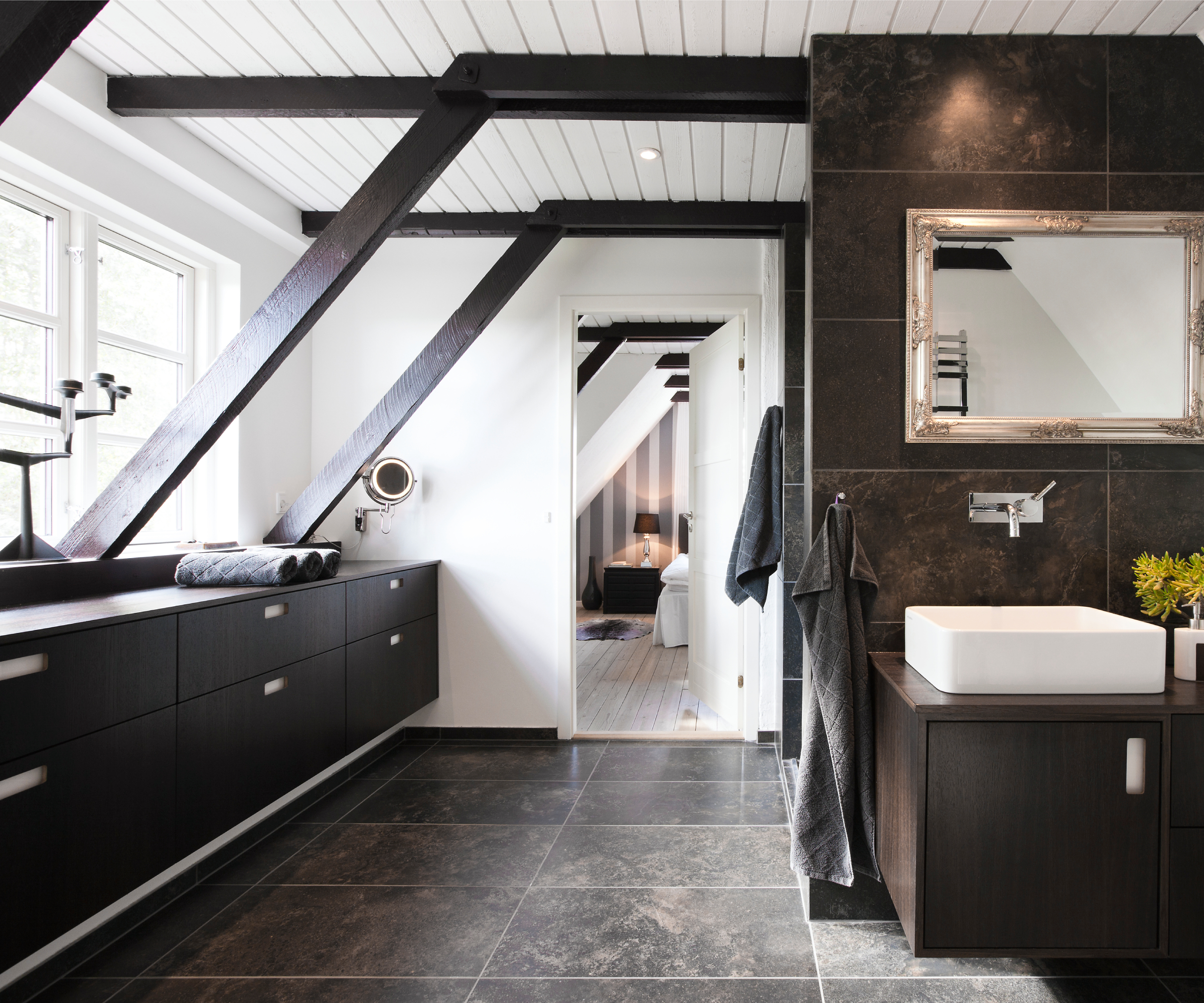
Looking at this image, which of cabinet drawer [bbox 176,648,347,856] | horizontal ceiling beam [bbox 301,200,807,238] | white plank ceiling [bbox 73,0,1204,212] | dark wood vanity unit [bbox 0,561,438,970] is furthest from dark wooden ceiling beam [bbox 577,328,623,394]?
cabinet drawer [bbox 176,648,347,856]

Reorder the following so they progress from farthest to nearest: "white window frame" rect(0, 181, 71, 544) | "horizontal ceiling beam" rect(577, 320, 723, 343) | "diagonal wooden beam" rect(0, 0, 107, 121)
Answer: "horizontal ceiling beam" rect(577, 320, 723, 343) → "white window frame" rect(0, 181, 71, 544) → "diagonal wooden beam" rect(0, 0, 107, 121)

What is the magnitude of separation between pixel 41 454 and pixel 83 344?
50cm

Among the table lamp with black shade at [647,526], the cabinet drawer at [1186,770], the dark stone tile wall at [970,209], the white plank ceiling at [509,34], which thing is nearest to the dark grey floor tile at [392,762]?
the dark stone tile wall at [970,209]

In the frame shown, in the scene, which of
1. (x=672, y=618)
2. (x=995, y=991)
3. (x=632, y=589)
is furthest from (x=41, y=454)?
(x=632, y=589)

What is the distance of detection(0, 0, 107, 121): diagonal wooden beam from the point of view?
1.34 meters

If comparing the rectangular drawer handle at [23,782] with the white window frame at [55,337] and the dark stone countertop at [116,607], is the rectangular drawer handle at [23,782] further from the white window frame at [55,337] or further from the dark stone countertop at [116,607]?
the white window frame at [55,337]

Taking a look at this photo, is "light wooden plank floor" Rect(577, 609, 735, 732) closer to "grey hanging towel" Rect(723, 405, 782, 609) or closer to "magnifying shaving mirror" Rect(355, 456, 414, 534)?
"grey hanging towel" Rect(723, 405, 782, 609)

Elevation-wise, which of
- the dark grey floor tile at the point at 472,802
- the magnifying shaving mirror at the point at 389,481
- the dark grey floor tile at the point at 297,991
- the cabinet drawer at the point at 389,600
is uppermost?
the magnifying shaving mirror at the point at 389,481

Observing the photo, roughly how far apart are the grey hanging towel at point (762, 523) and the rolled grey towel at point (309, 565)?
162 cm

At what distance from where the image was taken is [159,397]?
9.12ft

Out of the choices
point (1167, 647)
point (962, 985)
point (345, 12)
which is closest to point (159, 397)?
point (345, 12)

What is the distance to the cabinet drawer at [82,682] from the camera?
1416 millimetres

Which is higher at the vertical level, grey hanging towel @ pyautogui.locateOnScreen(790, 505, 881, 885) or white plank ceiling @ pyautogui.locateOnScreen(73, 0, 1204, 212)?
white plank ceiling @ pyautogui.locateOnScreen(73, 0, 1204, 212)

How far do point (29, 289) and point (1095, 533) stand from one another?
3.12m
